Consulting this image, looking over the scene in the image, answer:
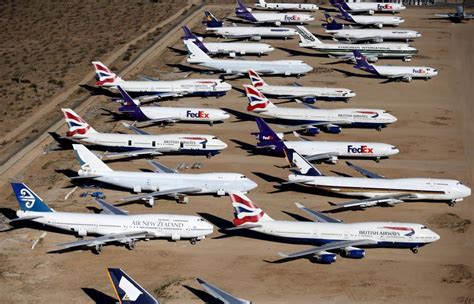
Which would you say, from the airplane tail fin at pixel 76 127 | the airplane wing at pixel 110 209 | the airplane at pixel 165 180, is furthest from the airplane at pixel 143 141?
the airplane wing at pixel 110 209

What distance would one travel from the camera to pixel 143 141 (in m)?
108

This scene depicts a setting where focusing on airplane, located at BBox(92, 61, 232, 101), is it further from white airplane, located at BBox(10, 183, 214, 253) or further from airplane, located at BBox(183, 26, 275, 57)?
white airplane, located at BBox(10, 183, 214, 253)

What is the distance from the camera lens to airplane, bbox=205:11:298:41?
577 ft

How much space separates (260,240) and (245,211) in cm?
419

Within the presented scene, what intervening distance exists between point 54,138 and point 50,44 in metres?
Answer: 66.3

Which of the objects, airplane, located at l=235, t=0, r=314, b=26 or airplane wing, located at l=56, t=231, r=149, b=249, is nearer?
airplane wing, located at l=56, t=231, r=149, b=249

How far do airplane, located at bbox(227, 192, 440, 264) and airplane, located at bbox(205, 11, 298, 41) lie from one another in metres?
98.1

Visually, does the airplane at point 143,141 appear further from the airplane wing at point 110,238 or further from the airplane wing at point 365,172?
the airplane wing at point 110,238

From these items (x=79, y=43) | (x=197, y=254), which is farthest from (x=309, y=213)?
(x=79, y=43)

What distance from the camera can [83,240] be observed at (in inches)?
3137

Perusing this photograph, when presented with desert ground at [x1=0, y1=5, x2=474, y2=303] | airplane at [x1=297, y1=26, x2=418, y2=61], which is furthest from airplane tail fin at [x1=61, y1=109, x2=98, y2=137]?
airplane at [x1=297, y1=26, x2=418, y2=61]

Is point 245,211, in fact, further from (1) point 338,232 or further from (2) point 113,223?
(2) point 113,223

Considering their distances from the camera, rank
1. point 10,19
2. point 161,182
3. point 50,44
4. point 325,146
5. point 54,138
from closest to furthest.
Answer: point 161,182 < point 325,146 < point 54,138 < point 50,44 < point 10,19

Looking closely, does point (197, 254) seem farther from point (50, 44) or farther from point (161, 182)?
point (50, 44)
